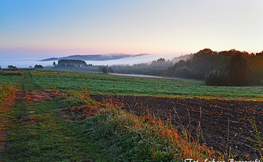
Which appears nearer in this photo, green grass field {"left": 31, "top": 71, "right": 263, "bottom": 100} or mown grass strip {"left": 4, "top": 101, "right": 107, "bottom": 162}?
mown grass strip {"left": 4, "top": 101, "right": 107, "bottom": 162}

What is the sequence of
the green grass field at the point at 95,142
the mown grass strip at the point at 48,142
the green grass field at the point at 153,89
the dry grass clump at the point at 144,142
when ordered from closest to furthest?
the dry grass clump at the point at 144,142 → the green grass field at the point at 95,142 → the mown grass strip at the point at 48,142 → the green grass field at the point at 153,89

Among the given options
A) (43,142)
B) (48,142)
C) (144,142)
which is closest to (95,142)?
(48,142)

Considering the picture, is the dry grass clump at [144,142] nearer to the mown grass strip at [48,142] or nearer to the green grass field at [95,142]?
the green grass field at [95,142]

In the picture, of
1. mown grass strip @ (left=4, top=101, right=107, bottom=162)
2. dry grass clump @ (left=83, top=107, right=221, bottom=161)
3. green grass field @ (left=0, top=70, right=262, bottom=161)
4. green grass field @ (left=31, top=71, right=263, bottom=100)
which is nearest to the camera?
dry grass clump @ (left=83, top=107, right=221, bottom=161)

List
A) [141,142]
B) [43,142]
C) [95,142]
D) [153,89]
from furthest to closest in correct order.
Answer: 1. [153,89]
2. [95,142]
3. [43,142]
4. [141,142]

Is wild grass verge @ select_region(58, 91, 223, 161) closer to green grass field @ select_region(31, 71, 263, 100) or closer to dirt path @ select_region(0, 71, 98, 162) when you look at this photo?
dirt path @ select_region(0, 71, 98, 162)

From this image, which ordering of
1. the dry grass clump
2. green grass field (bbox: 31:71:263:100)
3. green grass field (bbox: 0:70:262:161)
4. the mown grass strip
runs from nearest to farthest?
1. the dry grass clump
2. green grass field (bbox: 0:70:262:161)
3. the mown grass strip
4. green grass field (bbox: 31:71:263:100)

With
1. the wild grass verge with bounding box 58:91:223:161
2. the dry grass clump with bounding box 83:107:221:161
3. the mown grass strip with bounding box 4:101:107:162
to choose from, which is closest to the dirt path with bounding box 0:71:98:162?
the mown grass strip with bounding box 4:101:107:162

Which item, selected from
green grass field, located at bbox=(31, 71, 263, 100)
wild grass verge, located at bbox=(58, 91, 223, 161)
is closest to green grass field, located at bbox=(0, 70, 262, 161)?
wild grass verge, located at bbox=(58, 91, 223, 161)

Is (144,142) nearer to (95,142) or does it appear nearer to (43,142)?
(95,142)

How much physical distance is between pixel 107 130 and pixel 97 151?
4.31ft

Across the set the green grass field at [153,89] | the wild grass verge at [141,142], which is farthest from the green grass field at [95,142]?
the green grass field at [153,89]

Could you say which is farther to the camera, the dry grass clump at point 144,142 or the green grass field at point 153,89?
the green grass field at point 153,89

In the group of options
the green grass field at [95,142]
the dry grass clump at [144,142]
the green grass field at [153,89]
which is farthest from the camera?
the green grass field at [153,89]
